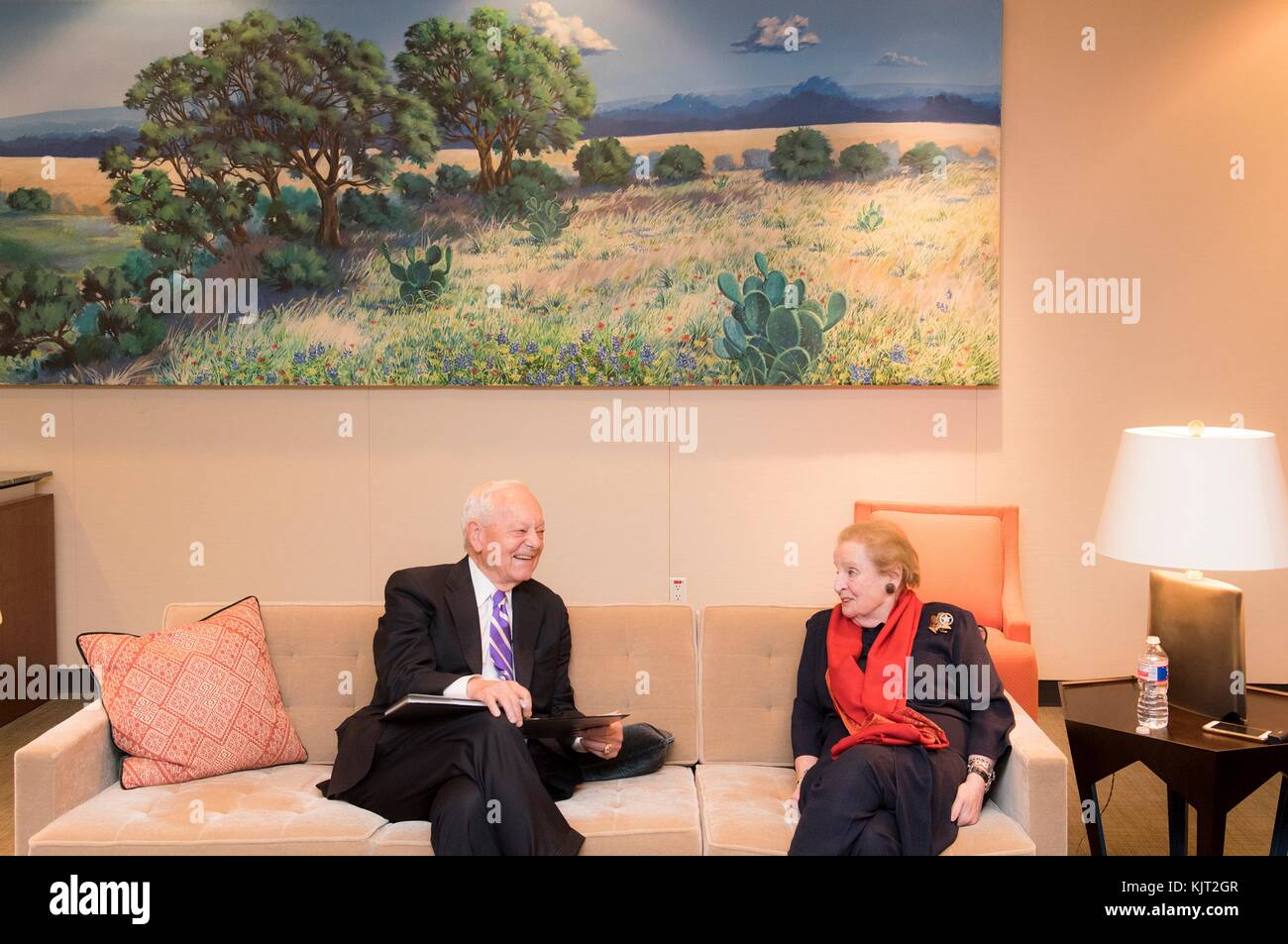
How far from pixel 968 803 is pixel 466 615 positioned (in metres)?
1.39

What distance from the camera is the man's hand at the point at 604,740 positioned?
3246 millimetres

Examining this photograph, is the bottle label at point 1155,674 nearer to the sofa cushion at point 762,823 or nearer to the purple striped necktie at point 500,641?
the sofa cushion at point 762,823

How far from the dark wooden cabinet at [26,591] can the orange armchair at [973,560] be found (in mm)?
3607

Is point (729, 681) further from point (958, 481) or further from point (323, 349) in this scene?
point (323, 349)

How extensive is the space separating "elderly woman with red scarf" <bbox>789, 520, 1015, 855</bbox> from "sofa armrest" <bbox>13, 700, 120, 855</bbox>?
178 cm

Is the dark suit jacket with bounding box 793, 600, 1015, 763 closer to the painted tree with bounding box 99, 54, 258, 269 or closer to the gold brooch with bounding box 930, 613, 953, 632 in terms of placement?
the gold brooch with bounding box 930, 613, 953, 632

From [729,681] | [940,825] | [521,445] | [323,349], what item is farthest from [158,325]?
[940,825]

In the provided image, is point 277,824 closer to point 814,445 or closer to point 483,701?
point 483,701

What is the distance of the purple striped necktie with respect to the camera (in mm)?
3451

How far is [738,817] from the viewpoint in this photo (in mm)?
3127

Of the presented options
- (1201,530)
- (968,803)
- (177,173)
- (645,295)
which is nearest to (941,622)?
(968,803)

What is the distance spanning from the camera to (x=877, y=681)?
3.30 metres
